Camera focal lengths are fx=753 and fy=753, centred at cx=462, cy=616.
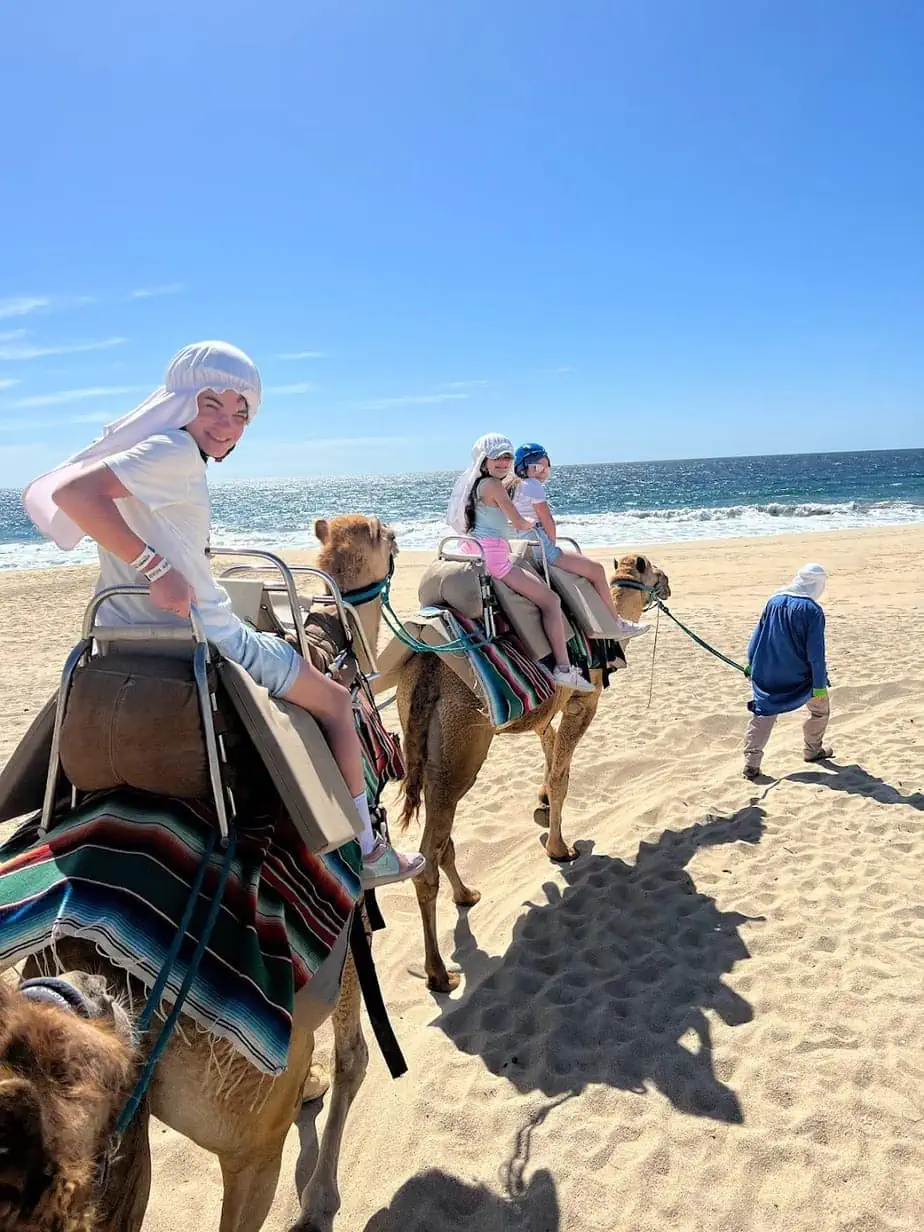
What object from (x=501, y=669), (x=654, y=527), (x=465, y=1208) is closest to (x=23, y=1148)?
(x=465, y=1208)

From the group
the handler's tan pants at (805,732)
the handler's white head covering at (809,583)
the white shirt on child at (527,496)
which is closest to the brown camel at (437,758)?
the white shirt on child at (527,496)

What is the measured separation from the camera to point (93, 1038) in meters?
1.27

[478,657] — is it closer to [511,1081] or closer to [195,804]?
[511,1081]

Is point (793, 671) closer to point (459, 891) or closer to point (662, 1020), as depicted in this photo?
point (459, 891)

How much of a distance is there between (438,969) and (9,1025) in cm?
334

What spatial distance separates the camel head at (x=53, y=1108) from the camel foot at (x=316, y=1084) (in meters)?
2.30

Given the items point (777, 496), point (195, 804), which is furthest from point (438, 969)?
point (777, 496)

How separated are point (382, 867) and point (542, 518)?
356 centimetres

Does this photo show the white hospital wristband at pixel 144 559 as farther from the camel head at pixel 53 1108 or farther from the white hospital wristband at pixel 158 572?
the camel head at pixel 53 1108

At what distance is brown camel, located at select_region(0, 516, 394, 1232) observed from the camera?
105 cm

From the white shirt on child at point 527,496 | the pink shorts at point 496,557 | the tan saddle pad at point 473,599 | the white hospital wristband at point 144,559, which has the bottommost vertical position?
the tan saddle pad at point 473,599

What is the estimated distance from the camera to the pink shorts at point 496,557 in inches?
194

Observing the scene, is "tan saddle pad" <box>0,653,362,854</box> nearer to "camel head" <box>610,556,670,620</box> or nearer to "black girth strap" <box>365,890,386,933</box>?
"black girth strap" <box>365,890,386,933</box>

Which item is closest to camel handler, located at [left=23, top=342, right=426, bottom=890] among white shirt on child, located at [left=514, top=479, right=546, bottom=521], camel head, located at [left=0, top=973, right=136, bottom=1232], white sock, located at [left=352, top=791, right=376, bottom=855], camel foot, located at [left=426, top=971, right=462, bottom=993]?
white sock, located at [left=352, top=791, right=376, bottom=855]
